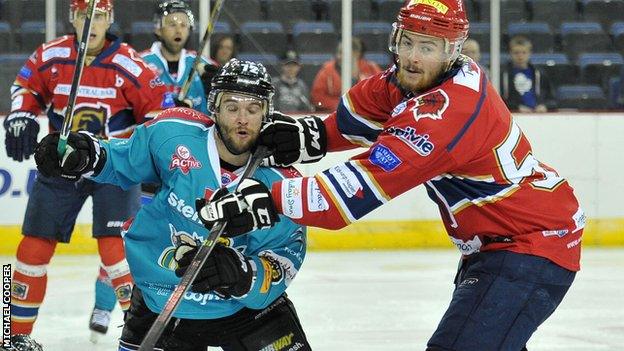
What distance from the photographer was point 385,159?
2.84 metres

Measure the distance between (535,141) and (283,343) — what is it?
17.1 ft

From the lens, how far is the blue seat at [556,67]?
8.45 meters

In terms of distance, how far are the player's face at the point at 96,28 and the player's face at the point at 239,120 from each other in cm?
189

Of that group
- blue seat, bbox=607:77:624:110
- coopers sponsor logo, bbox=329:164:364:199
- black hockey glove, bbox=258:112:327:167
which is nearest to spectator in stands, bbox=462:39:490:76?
blue seat, bbox=607:77:624:110

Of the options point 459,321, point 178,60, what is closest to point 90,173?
point 459,321

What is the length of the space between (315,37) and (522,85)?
138 cm

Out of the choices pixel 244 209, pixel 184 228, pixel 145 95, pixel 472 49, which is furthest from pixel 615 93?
pixel 244 209

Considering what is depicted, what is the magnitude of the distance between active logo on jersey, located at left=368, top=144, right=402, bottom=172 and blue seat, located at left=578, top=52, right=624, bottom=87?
5.83m

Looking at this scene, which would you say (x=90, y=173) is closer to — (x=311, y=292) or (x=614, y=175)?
(x=311, y=292)

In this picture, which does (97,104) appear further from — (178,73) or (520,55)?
(520,55)

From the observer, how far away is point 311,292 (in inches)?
248

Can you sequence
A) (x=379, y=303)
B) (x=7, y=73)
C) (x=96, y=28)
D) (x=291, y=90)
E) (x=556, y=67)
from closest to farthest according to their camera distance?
(x=96, y=28)
(x=379, y=303)
(x=7, y=73)
(x=291, y=90)
(x=556, y=67)

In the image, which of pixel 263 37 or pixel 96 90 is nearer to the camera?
pixel 96 90

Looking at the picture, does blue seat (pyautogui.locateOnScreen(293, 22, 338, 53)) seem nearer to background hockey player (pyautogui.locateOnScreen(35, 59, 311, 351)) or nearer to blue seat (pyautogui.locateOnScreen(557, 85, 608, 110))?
blue seat (pyautogui.locateOnScreen(557, 85, 608, 110))
